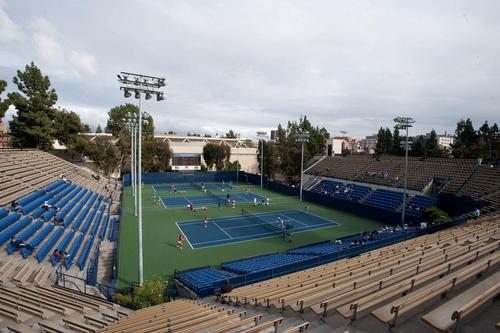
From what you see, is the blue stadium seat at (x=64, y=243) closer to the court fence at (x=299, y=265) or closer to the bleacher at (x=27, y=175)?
the bleacher at (x=27, y=175)

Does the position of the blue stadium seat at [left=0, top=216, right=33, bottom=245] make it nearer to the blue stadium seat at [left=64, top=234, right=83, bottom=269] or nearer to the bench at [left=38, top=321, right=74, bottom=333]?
the blue stadium seat at [left=64, top=234, right=83, bottom=269]

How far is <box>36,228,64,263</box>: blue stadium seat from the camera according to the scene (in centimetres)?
1571

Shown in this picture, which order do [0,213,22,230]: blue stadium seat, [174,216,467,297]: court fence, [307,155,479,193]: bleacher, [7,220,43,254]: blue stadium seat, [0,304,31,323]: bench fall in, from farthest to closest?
[307,155,479,193]: bleacher → [0,213,22,230]: blue stadium seat → [7,220,43,254]: blue stadium seat → [174,216,467,297]: court fence → [0,304,31,323]: bench

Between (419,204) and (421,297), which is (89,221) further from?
(419,204)

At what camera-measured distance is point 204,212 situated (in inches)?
1297

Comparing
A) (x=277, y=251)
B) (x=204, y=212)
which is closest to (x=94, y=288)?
(x=277, y=251)

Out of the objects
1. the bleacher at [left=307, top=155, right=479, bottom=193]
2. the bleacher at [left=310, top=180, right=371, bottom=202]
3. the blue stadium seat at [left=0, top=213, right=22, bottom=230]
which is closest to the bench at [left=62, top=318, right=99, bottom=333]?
the blue stadium seat at [left=0, top=213, right=22, bottom=230]

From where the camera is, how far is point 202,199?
4078 centimetres

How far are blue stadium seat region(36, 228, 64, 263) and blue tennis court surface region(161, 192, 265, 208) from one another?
53.6 ft

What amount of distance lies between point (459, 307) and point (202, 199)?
125 feet

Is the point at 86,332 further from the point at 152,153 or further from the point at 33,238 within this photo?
the point at 152,153

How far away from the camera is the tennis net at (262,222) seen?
26.9 m

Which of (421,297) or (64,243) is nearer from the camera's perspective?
(421,297)

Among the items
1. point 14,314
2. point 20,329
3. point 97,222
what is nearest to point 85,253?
point 97,222
